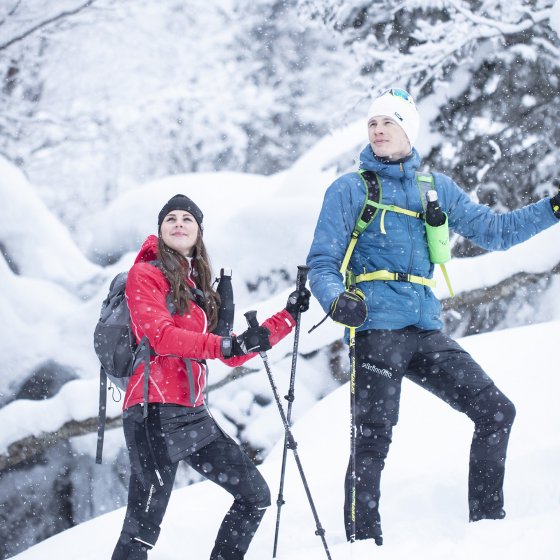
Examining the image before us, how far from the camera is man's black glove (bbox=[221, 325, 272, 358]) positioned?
2695mm

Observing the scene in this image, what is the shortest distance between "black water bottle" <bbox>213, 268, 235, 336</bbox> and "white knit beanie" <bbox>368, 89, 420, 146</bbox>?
107cm

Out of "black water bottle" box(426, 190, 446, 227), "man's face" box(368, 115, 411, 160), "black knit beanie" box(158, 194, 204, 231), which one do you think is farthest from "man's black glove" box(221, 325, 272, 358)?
"man's face" box(368, 115, 411, 160)

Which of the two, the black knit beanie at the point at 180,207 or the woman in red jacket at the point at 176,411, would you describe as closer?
the woman in red jacket at the point at 176,411

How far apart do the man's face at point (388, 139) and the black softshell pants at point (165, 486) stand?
150 cm

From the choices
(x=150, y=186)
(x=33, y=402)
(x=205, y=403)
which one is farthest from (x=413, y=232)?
(x=150, y=186)

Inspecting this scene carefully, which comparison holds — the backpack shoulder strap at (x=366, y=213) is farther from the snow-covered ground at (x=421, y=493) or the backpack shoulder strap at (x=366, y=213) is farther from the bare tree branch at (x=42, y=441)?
the bare tree branch at (x=42, y=441)

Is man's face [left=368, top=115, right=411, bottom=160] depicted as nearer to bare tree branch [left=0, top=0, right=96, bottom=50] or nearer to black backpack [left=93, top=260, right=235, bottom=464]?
black backpack [left=93, top=260, right=235, bottom=464]

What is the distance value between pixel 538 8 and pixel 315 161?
319 centimetres

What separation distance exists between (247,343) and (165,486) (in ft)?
2.26

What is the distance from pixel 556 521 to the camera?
107 inches

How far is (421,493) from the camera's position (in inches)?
140

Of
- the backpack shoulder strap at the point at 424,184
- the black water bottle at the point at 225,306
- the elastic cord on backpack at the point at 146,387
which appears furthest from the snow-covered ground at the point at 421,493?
the backpack shoulder strap at the point at 424,184

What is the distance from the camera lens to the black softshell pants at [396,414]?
2.88 meters

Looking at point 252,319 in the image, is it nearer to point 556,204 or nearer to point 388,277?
point 388,277
